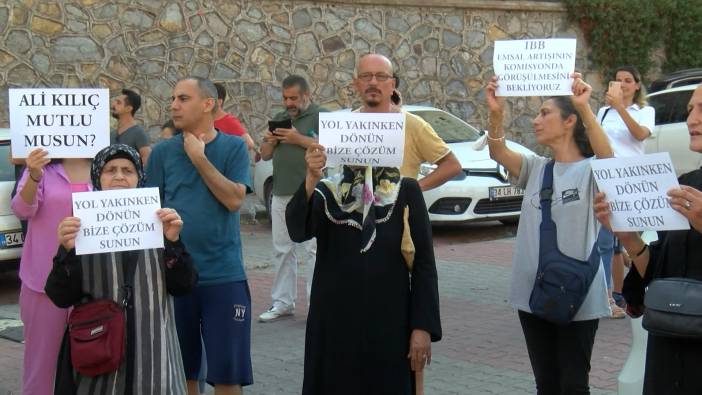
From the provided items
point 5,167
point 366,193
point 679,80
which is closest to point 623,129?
point 366,193

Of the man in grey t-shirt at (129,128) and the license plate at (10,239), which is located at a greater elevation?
the man in grey t-shirt at (129,128)

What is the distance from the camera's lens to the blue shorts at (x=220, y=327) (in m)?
5.05

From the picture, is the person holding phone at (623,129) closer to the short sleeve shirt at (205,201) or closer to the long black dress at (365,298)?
the short sleeve shirt at (205,201)

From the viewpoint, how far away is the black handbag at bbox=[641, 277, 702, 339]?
332 cm

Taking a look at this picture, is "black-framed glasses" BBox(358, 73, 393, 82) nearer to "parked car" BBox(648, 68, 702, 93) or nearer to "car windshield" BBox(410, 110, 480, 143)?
"car windshield" BBox(410, 110, 480, 143)

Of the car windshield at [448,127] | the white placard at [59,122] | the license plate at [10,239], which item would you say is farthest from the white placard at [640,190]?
the car windshield at [448,127]

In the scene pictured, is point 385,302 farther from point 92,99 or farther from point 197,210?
point 92,99

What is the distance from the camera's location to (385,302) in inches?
168

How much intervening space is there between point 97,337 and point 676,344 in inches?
89.3

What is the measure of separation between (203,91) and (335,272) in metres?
1.40

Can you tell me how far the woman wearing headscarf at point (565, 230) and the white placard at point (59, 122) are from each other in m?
2.01

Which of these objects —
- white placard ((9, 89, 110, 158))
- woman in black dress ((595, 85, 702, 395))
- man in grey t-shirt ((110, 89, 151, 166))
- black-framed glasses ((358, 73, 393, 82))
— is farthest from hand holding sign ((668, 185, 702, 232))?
man in grey t-shirt ((110, 89, 151, 166))

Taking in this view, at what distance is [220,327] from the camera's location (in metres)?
5.05

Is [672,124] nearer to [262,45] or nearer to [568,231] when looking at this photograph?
[262,45]
